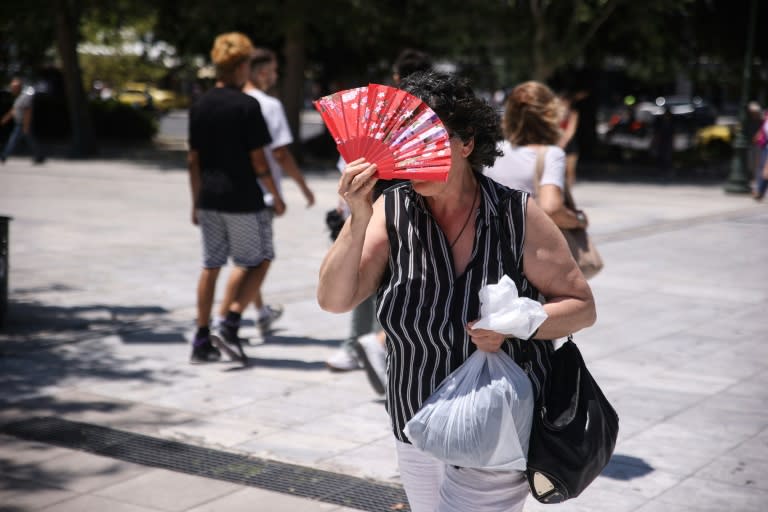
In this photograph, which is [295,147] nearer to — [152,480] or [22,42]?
[22,42]

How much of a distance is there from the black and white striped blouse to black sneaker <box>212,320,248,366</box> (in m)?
3.90

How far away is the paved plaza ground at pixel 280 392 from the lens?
14.5 feet

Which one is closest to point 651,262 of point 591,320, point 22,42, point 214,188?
point 214,188

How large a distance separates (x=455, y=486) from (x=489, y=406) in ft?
0.98

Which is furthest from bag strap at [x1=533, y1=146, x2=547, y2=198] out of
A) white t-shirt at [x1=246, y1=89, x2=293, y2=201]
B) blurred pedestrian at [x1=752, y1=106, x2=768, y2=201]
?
blurred pedestrian at [x1=752, y1=106, x2=768, y2=201]

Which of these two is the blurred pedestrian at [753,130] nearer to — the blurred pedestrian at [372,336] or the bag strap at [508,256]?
the blurred pedestrian at [372,336]

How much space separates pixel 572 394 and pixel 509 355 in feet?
0.63

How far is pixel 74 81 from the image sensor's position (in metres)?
25.9

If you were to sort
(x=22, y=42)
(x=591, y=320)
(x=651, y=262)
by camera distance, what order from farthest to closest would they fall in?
1. (x=22, y=42)
2. (x=651, y=262)
3. (x=591, y=320)

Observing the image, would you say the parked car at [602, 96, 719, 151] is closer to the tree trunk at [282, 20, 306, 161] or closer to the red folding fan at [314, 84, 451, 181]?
the tree trunk at [282, 20, 306, 161]

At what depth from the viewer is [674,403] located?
5.73 metres

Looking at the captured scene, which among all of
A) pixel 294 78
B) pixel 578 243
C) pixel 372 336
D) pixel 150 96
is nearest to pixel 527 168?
pixel 578 243

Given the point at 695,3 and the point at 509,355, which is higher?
the point at 695,3

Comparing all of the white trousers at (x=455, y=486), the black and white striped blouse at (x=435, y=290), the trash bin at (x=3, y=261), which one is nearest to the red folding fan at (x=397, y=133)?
the black and white striped blouse at (x=435, y=290)
